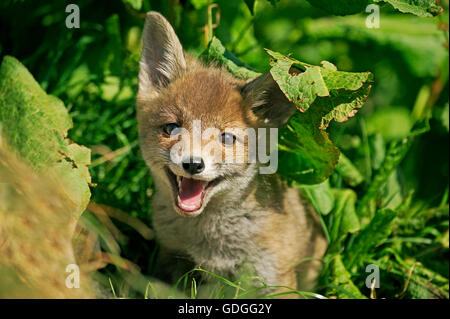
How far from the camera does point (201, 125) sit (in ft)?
8.83

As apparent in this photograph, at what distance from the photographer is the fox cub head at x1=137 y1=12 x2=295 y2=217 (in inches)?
104

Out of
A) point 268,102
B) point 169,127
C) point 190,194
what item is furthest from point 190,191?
point 268,102

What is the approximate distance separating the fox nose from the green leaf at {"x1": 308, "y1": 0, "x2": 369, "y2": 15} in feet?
3.51

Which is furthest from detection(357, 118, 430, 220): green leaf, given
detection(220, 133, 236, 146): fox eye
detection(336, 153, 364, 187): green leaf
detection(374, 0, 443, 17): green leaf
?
detection(220, 133, 236, 146): fox eye

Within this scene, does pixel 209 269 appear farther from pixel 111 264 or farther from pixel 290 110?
pixel 290 110

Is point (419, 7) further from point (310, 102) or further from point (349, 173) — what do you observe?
point (349, 173)

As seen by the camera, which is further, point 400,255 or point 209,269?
point 400,255

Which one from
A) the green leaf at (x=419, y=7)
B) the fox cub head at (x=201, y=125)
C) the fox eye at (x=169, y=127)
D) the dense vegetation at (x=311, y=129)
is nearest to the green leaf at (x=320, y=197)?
the dense vegetation at (x=311, y=129)

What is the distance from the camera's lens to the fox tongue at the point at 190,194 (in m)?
2.64

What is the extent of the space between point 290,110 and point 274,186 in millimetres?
579

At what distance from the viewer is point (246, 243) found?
2.96 meters

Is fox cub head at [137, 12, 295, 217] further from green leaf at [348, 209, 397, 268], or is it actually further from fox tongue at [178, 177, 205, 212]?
green leaf at [348, 209, 397, 268]

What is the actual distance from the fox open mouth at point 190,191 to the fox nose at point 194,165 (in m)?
0.19
